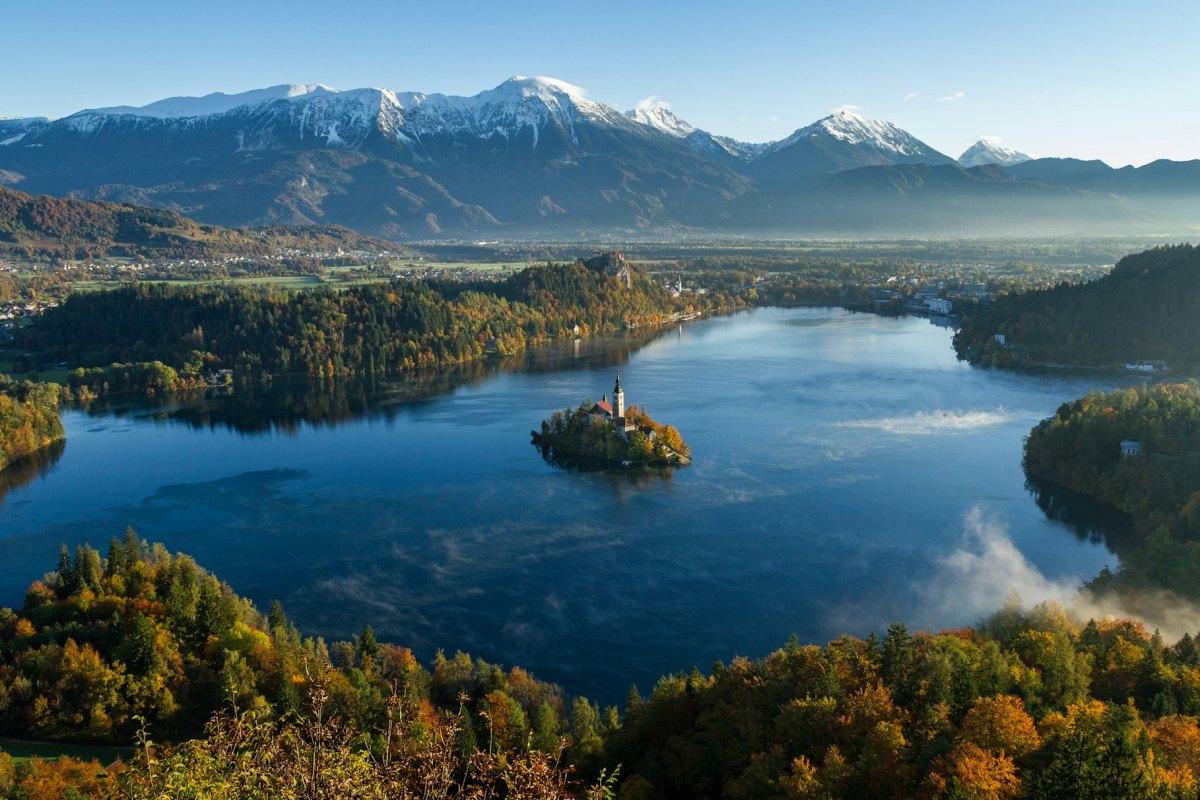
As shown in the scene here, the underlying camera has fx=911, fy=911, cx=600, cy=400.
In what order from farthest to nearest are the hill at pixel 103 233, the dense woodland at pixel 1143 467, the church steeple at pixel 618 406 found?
the hill at pixel 103 233
the church steeple at pixel 618 406
the dense woodland at pixel 1143 467

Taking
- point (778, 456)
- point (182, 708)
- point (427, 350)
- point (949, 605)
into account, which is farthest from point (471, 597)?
point (427, 350)

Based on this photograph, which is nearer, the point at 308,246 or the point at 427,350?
the point at 427,350

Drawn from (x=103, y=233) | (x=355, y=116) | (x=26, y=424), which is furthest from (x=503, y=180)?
(x=26, y=424)

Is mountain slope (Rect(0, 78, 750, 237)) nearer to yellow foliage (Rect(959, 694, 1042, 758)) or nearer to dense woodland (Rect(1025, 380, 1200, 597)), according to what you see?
dense woodland (Rect(1025, 380, 1200, 597))

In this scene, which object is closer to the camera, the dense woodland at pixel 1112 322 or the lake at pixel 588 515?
the lake at pixel 588 515

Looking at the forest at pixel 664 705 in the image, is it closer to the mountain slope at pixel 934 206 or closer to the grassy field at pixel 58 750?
the grassy field at pixel 58 750

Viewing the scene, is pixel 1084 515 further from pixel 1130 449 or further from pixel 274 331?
pixel 274 331

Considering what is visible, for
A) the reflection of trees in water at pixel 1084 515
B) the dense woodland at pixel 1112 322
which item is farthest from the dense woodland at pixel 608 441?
the dense woodland at pixel 1112 322

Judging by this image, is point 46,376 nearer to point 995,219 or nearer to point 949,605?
point 949,605
